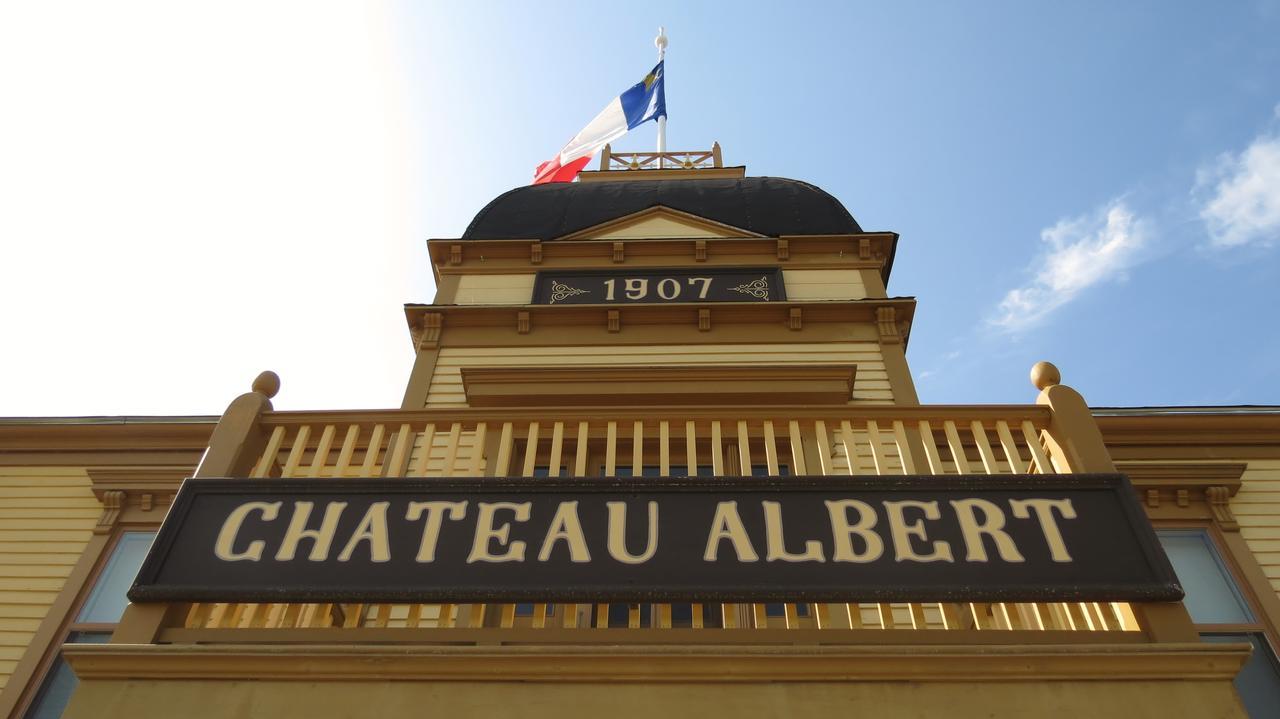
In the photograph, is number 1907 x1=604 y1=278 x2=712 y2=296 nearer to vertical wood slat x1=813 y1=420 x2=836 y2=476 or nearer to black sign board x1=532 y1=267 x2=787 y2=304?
black sign board x1=532 y1=267 x2=787 y2=304

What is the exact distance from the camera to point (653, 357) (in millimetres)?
8086

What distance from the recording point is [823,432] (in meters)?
4.52

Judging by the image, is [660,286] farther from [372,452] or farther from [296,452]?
[296,452]

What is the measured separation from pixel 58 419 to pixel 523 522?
20.3ft

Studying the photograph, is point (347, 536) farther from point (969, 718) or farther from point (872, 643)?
point (969, 718)

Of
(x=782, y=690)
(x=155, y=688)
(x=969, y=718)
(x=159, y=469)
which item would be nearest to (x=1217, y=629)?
(x=969, y=718)

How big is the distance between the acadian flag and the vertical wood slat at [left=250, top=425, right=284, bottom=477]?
330 inches

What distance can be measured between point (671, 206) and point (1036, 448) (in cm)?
656

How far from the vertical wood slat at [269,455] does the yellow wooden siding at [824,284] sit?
5512 millimetres

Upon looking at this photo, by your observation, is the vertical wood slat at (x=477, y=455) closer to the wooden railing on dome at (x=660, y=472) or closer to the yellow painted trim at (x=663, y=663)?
the wooden railing on dome at (x=660, y=472)

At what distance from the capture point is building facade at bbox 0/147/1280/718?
3.36m

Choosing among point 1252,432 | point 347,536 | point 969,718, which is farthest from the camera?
point 1252,432

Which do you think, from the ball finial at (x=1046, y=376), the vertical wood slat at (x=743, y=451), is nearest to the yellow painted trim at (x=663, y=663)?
the vertical wood slat at (x=743, y=451)

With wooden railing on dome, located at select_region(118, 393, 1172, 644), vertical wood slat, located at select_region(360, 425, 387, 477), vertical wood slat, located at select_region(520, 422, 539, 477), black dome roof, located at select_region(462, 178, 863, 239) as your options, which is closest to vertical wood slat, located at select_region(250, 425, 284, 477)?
wooden railing on dome, located at select_region(118, 393, 1172, 644)
